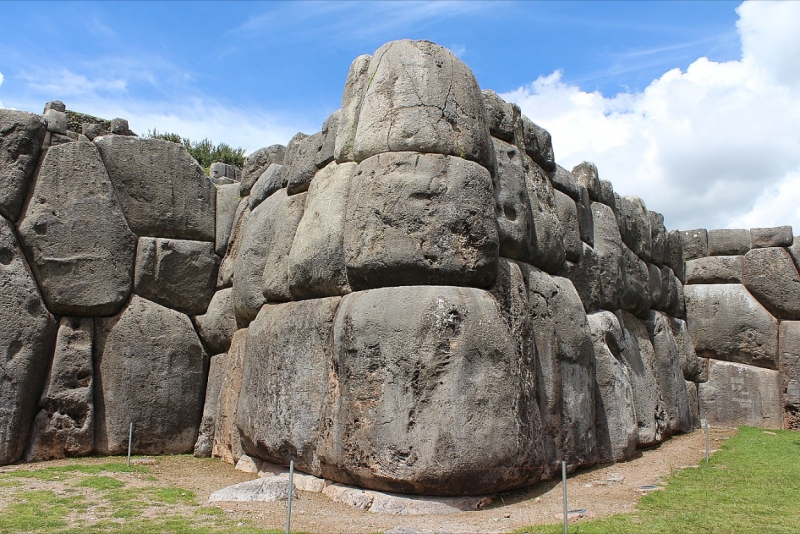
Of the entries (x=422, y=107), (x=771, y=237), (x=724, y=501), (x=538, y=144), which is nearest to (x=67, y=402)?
(x=422, y=107)

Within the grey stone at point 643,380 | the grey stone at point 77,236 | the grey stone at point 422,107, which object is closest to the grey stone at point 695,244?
the grey stone at point 643,380

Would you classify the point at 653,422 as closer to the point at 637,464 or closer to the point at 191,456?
the point at 637,464

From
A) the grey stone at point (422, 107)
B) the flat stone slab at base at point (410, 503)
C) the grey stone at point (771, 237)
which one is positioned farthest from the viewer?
the grey stone at point (771, 237)

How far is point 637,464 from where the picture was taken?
9375 millimetres

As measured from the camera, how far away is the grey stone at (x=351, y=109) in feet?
26.5

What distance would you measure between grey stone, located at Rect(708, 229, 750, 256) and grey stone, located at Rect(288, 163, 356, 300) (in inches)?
396

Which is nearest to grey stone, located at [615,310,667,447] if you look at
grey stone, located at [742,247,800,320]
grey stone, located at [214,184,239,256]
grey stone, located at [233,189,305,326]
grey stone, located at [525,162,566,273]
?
grey stone, located at [525,162,566,273]

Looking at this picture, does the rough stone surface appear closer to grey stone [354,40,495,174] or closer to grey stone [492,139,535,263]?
grey stone [354,40,495,174]

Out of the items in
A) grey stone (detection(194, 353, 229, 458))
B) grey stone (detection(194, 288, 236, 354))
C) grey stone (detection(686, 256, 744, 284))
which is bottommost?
grey stone (detection(194, 353, 229, 458))

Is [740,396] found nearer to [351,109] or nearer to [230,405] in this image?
[230,405]

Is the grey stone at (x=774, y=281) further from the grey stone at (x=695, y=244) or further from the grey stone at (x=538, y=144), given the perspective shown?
the grey stone at (x=538, y=144)

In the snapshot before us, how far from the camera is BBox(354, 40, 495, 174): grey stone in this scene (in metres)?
7.30

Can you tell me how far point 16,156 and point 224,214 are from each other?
300 cm

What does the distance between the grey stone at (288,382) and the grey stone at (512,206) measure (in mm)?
2041
